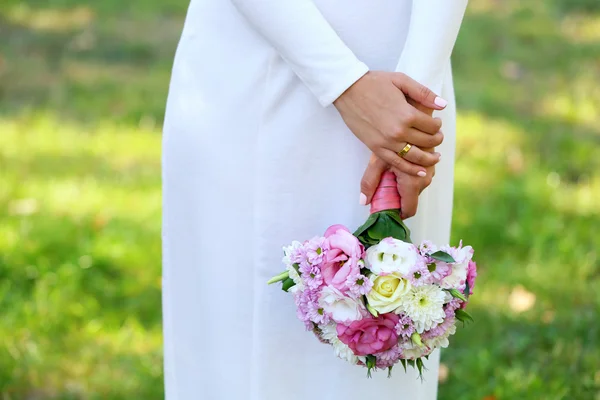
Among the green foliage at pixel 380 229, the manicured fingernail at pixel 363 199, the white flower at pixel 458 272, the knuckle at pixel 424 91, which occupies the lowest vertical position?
the white flower at pixel 458 272

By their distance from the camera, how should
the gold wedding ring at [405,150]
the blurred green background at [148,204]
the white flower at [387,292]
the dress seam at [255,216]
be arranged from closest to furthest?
the white flower at [387,292], the gold wedding ring at [405,150], the dress seam at [255,216], the blurred green background at [148,204]

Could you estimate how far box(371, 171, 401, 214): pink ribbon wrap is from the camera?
1519mm

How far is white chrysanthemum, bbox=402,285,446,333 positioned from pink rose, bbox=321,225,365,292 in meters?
0.09

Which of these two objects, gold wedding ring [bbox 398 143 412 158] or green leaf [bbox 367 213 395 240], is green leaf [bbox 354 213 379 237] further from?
gold wedding ring [bbox 398 143 412 158]

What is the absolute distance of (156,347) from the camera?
Answer: 2.80 meters

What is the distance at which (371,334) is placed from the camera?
55.0 inches

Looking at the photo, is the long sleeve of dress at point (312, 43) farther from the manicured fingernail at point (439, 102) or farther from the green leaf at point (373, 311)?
the green leaf at point (373, 311)

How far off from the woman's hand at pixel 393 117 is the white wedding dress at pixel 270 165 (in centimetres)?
3

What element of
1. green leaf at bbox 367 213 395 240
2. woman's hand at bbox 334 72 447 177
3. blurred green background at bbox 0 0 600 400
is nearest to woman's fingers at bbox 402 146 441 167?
woman's hand at bbox 334 72 447 177

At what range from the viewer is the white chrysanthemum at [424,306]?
1366 mm

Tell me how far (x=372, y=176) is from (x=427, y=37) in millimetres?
257

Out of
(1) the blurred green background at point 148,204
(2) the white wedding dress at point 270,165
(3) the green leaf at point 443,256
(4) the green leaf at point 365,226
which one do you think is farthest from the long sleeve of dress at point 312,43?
(1) the blurred green background at point 148,204

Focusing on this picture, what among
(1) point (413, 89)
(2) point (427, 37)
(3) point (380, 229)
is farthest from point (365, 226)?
(2) point (427, 37)

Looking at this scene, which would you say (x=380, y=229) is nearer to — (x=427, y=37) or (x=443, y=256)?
(x=443, y=256)
